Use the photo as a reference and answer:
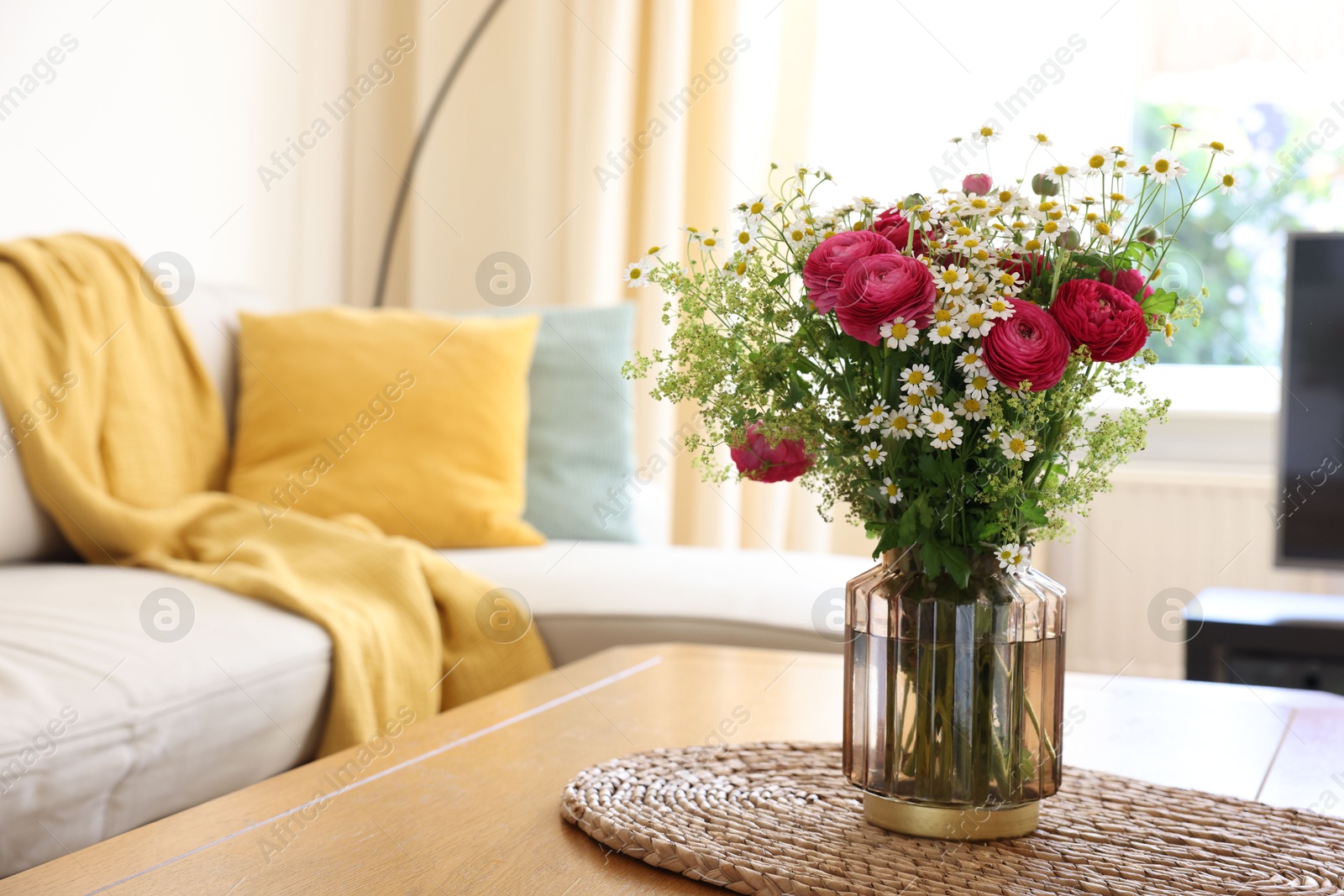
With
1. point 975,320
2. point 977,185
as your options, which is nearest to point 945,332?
point 975,320

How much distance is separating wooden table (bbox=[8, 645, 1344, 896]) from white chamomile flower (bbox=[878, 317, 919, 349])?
0.34m

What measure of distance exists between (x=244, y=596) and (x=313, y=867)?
933 mm

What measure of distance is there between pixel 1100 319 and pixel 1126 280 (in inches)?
2.2

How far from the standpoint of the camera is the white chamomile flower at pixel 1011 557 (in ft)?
2.40

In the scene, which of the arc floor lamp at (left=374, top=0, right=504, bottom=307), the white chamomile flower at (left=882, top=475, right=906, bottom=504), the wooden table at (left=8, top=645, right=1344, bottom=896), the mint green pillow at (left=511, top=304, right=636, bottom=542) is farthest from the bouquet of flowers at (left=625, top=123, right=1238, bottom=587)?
the arc floor lamp at (left=374, top=0, right=504, bottom=307)

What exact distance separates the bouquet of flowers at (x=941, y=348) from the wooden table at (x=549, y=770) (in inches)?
10.7

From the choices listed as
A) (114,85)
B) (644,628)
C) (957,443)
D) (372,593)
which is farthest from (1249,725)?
(114,85)

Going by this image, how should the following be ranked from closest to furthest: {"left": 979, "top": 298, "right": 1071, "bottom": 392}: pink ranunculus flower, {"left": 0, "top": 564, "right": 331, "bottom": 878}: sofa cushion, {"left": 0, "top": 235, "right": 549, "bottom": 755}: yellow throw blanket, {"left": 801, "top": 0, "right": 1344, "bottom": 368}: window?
{"left": 979, "top": 298, "right": 1071, "bottom": 392}: pink ranunculus flower, {"left": 0, "top": 564, "right": 331, "bottom": 878}: sofa cushion, {"left": 0, "top": 235, "right": 549, "bottom": 755}: yellow throw blanket, {"left": 801, "top": 0, "right": 1344, "bottom": 368}: window

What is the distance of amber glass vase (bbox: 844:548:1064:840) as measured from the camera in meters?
0.74

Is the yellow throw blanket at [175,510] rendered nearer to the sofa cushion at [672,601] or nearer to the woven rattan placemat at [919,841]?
the sofa cushion at [672,601]

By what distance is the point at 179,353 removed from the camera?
2051 millimetres

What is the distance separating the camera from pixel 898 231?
0.75 m

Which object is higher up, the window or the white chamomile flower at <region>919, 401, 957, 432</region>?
the window

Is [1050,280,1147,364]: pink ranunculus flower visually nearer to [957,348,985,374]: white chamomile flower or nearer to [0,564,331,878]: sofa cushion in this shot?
[957,348,985,374]: white chamomile flower
